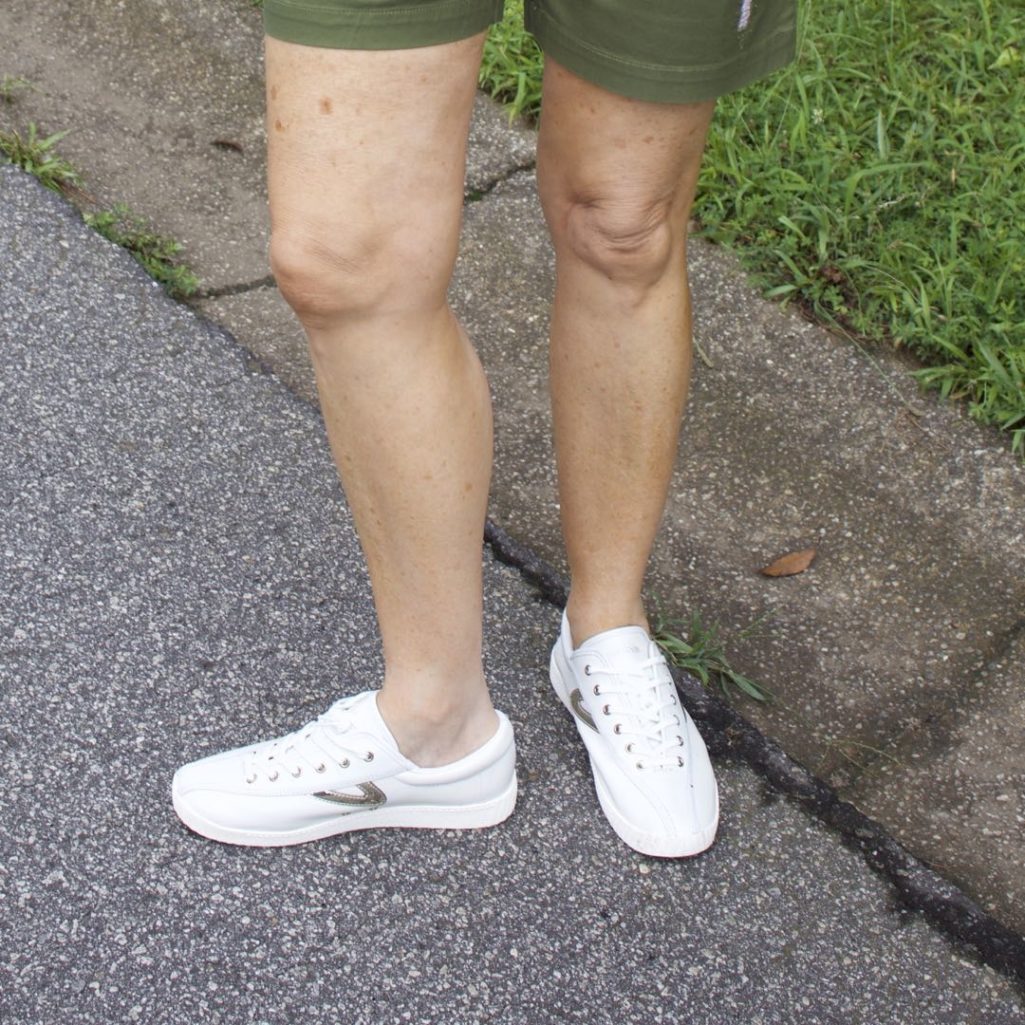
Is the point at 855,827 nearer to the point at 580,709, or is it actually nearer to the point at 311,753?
the point at 580,709

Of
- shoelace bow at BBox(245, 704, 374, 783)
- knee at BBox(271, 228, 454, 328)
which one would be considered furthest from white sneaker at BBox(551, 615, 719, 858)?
knee at BBox(271, 228, 454, 328)

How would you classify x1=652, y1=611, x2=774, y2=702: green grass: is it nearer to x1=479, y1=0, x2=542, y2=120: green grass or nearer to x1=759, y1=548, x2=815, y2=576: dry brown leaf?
x1=759, y1=548, x2=815, y2=576: dry brown leaf

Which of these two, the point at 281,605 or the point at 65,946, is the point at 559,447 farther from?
the point at 65,946

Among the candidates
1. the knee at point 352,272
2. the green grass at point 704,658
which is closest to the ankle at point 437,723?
the green grass at point 704,658

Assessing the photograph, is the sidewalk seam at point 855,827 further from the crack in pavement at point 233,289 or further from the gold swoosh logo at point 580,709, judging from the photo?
the crack in pavement at point 233,289

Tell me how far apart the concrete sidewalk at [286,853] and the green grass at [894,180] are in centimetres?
107

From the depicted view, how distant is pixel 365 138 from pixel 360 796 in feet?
2.82

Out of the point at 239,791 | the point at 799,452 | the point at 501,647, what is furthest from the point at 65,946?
the point at 799,452

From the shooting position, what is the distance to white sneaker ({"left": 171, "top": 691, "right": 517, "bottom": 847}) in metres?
1.83

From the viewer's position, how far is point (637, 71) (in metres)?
1.58

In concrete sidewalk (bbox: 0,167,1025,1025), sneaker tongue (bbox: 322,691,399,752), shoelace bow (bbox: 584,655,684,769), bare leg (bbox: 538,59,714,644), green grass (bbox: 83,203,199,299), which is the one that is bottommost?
concrete sidewalk (bbox: 0,167,1025,1025)

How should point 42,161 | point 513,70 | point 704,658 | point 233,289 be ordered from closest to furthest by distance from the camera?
point 704,658
point 233,289
point 42,161
point 513,70

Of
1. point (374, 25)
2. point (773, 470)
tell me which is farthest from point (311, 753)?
point (773, 470)

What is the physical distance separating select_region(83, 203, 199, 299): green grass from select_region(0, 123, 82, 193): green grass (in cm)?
13
